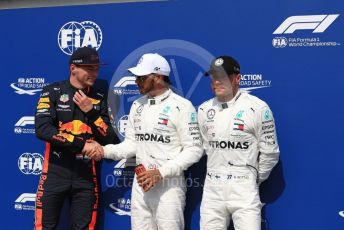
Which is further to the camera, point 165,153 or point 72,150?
point 72,150

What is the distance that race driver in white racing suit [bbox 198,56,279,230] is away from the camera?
3176mm

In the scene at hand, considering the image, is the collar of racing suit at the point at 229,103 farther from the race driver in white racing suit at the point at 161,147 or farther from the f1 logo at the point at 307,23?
the f1 logo at the point at 307,23

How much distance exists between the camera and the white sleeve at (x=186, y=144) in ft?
10.9

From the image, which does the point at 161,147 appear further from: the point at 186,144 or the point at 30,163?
the point at 30,163

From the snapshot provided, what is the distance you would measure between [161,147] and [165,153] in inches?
1.9

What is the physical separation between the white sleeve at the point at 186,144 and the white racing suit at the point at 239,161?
0.13 metres

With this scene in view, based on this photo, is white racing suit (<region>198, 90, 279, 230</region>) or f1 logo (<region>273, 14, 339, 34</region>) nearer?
white racing suit (<region>198, 90, 279, 230</region>)

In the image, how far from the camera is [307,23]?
3371 mm

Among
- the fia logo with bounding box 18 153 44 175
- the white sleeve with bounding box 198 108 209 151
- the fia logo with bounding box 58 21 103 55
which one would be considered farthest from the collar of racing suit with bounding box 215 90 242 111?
the fia logo with bounding box 18 153 44 175

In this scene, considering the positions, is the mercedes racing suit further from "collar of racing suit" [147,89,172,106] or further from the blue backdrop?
"collar of racing suit" [147,89,172,106]

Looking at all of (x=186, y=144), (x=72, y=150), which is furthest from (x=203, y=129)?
(x=72, y=150)

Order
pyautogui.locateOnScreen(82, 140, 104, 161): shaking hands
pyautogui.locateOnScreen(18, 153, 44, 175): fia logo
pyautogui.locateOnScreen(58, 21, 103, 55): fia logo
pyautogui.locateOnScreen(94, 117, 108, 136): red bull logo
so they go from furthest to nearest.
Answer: pyautogui.locateOnScreen(18, 153, 44, 175): fia logo → pyautogui.locateOnScreen(58, 21, 103, 55): fia logo → pyautogui.locateOnScreen(94, 117, 108, 136): red bull logo → pyautogui.locateOnScreen(82, 140, 104, 161): shaking hands

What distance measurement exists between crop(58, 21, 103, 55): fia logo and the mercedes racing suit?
37 cm

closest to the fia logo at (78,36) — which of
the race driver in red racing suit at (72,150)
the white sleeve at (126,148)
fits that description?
the race driver in red racing suit at (72,150)
